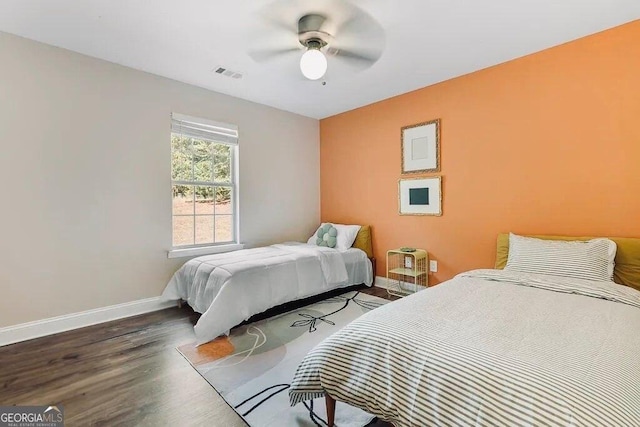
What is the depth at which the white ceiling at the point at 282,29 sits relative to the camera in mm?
2131

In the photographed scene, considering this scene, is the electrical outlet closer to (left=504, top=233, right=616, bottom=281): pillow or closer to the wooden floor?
(left=504, top=233, right=616, bottom=281): pillow

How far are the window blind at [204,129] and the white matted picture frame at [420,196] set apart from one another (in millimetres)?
2309

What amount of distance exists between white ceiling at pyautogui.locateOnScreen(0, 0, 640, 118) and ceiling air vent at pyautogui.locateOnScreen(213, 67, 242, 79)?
0.07m

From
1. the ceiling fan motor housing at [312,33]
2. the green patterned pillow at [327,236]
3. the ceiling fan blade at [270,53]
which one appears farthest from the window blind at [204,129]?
the ceiling fan motor housing at [312,33]

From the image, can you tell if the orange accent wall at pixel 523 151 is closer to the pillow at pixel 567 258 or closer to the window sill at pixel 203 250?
the pillow at pixel 567 258

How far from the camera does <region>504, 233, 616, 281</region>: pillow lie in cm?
217

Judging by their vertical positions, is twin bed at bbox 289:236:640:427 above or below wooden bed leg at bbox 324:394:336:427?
above

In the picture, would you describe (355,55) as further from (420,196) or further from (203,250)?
(203,250)

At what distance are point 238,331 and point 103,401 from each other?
43.3 inches

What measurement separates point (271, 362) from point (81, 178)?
8.08 feet

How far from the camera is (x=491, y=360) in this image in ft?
3.70

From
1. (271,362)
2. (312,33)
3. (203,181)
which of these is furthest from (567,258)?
(203,181)

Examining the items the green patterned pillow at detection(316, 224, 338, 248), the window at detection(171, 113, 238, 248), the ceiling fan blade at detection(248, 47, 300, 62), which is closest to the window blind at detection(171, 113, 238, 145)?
the window at detection(171, 113, 238, 248)

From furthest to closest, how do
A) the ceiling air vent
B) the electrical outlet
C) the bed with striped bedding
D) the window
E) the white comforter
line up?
the electrical outlet → the window → the ceiling air vent → the white comforter → the bed with striped bedding
